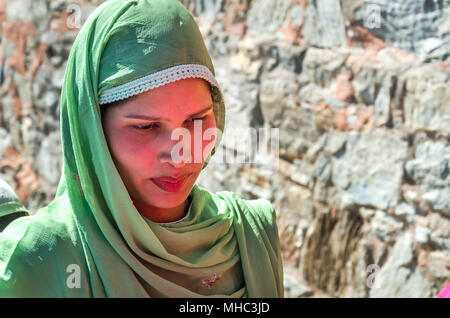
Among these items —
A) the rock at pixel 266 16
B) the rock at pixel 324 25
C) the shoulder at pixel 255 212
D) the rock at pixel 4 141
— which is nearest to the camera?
the shoulder at pixel 255 212

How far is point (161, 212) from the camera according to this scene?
1502mm

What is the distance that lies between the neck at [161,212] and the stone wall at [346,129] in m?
1.95

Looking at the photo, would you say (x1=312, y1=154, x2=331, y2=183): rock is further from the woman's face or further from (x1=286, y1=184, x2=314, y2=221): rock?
the woman's face

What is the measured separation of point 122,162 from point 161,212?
18 centimetres

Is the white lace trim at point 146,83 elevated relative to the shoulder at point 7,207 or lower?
elevated

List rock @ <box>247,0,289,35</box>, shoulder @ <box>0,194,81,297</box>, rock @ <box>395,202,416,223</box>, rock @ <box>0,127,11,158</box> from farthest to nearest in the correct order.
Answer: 1. rock @ <box>0,127,11,158</box>
2. rock @ <box>247,0,289,35</box>
3. rock @ <box>395,202,416,223</box>
4. shoulder @ <box>0,194,81,297</box>

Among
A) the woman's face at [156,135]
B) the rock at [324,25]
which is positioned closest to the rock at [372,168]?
the rock at [324,25]

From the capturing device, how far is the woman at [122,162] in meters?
1.34

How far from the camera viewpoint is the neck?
1480mm

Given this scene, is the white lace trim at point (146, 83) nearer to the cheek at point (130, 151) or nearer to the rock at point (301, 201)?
the cheek at point (130, 151)

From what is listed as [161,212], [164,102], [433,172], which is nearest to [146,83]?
[164,102]

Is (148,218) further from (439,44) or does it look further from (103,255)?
(439,44)

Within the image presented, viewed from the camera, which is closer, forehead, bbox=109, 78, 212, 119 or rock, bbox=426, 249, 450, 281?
forehead, bbox=109, 78, 212, 119

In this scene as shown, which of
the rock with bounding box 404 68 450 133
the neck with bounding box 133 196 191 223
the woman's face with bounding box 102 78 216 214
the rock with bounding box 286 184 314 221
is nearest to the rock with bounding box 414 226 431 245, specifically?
the rock with bounding box 404 68 450 133
